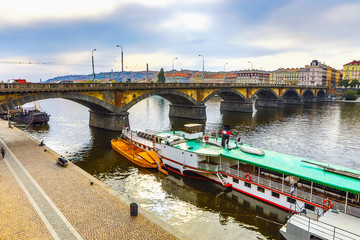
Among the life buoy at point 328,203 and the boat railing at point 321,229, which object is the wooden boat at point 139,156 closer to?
the boat railing at point 321,229

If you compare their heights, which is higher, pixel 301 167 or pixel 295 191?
pixel 301 167

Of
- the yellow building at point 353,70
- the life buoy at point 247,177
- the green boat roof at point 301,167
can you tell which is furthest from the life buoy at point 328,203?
the yellow building at point 353,70

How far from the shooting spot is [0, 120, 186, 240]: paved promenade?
1575 cm

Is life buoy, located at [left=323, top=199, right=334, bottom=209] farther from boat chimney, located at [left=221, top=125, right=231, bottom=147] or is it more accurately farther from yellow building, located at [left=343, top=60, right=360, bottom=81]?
yellow building, located at [left=343, top=60, right=360, bottom=81]

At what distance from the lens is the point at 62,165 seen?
27.4 m

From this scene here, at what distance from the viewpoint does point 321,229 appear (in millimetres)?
16312

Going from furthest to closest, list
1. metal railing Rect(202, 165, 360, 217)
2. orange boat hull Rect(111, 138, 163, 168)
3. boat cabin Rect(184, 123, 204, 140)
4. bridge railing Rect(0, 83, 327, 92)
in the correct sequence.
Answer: bridge railing Rect(0, 83, 327, 92) → boat cabin Rect(184, 123, 204, 140) → orange boat hull Rect(111, 138, 163, 168) → metal railing Rect(202, 165, 360, 217)

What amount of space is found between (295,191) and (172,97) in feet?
169

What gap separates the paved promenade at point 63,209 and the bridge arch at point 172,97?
93.7 feet

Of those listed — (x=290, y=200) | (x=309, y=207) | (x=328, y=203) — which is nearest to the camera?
(x=328, y=203)

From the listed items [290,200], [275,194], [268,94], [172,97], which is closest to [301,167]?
[290,200]

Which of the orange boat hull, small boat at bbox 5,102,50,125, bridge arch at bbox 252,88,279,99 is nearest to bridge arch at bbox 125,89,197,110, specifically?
the orange boat hull

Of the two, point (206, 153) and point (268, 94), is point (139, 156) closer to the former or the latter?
point (206, 153)

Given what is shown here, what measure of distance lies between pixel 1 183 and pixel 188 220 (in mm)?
17406
